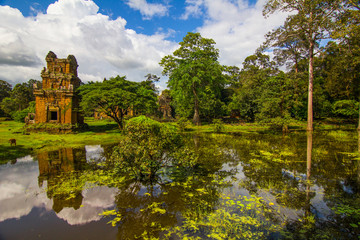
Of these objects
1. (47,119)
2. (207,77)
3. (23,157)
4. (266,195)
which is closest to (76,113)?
(47,119)

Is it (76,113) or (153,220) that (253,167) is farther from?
(76,113)

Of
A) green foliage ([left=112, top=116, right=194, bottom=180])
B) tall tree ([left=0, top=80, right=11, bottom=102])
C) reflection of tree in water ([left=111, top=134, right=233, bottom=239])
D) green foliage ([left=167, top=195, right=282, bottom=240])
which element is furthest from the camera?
tall tree ([left=0, top=80, right=11, bottom=102])

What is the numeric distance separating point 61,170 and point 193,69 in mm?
24629

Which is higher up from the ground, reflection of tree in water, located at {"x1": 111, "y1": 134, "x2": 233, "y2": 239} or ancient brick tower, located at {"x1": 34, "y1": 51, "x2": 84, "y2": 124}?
ancient brick tower, located at {"x1": 34, "y1": 51, "x2": 84, "y2": 124}

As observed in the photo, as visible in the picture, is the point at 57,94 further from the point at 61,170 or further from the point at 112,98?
the point at 61,170

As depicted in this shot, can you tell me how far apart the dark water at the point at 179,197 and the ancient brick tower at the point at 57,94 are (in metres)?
13.8

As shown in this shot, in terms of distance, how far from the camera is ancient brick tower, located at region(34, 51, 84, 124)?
22.8m

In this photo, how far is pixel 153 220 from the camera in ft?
15.9

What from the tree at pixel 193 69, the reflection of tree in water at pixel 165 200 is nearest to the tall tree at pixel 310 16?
the tree at pixel 193 69

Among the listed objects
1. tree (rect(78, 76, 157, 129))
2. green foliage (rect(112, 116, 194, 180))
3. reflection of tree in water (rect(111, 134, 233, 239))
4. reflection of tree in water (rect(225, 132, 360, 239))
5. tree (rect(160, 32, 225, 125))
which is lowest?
reflection of tree in water (rect(111, 134, 233, 239))

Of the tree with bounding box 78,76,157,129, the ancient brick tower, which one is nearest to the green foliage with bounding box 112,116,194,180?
the tree with bounding box 78,76,157,129

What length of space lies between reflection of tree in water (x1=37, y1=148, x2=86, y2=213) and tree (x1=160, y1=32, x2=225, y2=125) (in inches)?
778

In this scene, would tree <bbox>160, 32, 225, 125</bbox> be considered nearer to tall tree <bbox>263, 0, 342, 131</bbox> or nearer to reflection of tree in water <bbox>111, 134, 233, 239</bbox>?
tall tree <bbox>263, 0, 342, 131</bbox>

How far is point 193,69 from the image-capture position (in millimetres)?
29828
